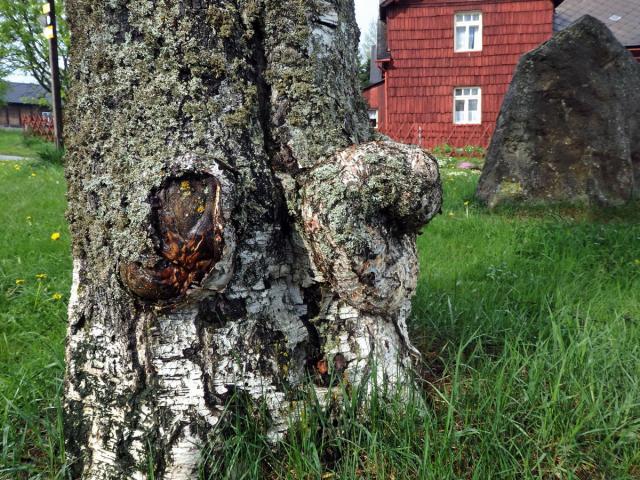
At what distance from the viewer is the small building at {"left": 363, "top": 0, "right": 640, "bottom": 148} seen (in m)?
19.4

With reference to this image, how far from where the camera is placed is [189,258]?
141 cm

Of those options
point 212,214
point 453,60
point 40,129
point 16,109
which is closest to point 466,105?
point 453,60

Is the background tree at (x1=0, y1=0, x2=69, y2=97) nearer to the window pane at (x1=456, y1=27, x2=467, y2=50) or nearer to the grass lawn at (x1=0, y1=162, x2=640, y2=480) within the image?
the window pane at (x1=456, y1=27, x2=467, y2=50)

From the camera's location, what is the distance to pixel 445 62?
1970cm

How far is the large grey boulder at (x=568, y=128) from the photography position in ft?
20.4

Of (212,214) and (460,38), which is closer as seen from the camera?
(212,214)

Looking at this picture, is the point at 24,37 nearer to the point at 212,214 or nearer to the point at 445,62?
the point at 445,62

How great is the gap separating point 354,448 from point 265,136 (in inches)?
38.1

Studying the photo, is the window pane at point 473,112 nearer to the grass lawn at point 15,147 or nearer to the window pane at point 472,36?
the window pane at point 472,36

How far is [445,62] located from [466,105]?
1.69 meters

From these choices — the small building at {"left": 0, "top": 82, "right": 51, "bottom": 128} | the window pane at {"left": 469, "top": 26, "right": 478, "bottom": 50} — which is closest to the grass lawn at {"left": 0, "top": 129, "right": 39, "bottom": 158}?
the window pane at {"left": 469, "top": 26, "right": 478, "bottom": 50}

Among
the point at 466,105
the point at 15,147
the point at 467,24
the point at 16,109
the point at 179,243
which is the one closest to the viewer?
the point at 179,243

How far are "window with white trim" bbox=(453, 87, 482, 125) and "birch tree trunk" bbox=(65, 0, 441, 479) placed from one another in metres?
19.2

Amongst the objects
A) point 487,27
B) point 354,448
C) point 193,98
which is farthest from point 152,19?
point 487,27
